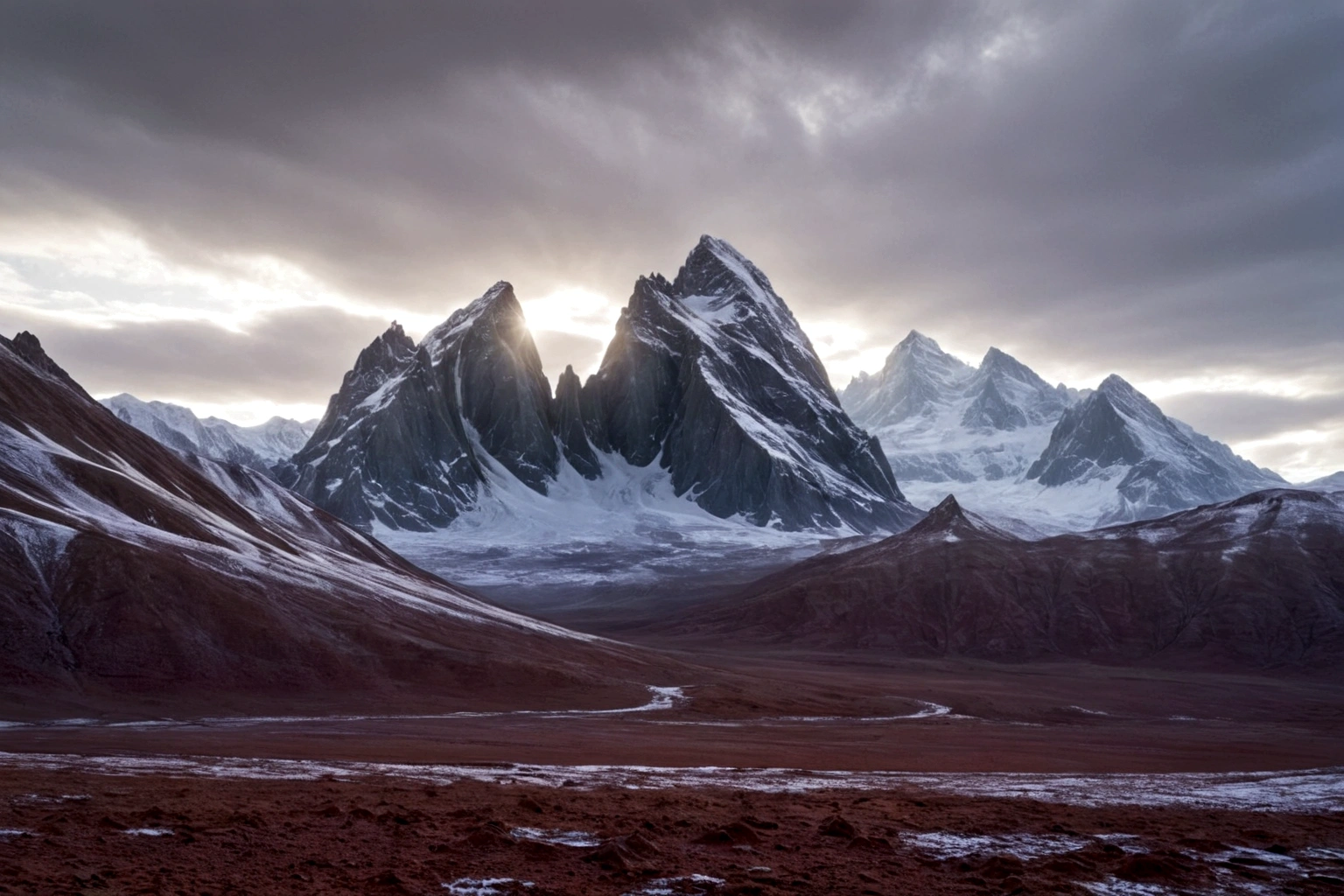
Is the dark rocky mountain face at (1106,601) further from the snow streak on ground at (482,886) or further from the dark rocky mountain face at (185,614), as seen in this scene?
the snow streak on ground at (482,886)

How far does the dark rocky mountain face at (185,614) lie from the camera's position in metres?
71.7

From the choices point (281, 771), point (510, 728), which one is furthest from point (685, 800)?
point (510, 728)

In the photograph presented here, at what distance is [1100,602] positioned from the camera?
17288 centimetres

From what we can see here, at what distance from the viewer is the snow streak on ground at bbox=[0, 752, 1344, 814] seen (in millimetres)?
35844

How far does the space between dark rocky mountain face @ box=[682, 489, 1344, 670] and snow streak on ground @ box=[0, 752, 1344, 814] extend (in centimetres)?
11887

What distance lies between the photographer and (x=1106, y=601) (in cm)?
17275

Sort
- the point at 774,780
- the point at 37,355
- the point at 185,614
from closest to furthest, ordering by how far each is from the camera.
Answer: the point at 774,780 < the point at 185,614 < the point at 37,355

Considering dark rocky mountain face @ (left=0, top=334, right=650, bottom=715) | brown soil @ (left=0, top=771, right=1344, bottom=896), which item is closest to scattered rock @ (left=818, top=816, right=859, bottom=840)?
brown soil @ (left=0, top=771, right=1344, bottom=896)

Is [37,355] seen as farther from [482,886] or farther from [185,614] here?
[482,886]

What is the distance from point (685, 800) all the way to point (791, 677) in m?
85.2

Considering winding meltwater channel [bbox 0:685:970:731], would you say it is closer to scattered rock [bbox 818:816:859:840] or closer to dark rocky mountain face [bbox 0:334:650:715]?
dark rocky mountain face [bbox 0:334:650:715]

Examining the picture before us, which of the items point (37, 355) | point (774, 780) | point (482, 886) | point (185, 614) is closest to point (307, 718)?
point (185, 614)

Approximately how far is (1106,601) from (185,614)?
148 metres

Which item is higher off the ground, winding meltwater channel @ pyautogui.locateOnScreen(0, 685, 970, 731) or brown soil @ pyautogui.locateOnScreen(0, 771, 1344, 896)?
brown soil @ pyautogui.locateOnScreen(0, 771, 1344, 896)
